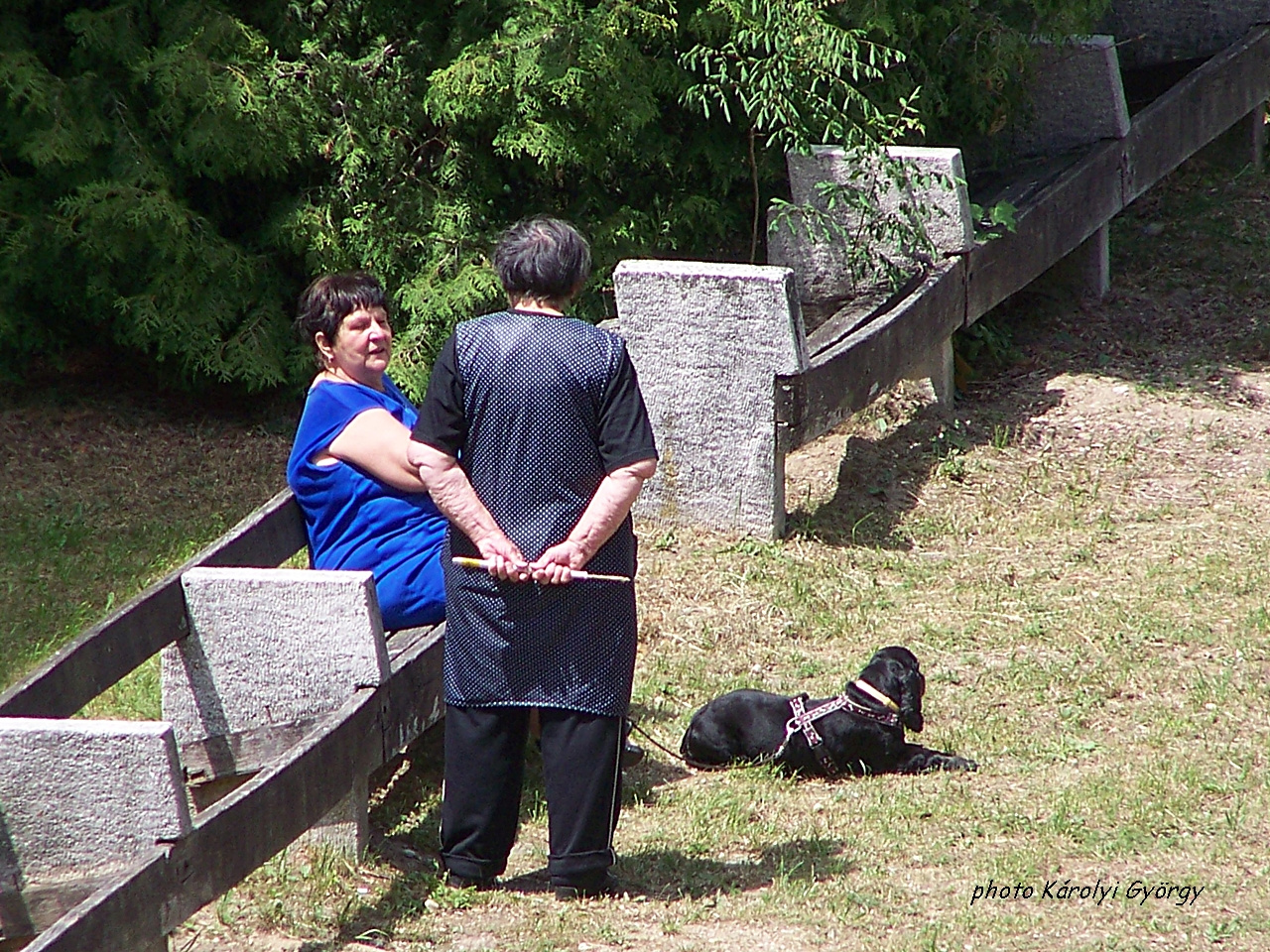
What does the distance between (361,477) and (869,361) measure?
9.34 feet

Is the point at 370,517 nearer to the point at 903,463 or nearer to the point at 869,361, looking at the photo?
the point at 869,361

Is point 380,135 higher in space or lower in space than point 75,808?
higher

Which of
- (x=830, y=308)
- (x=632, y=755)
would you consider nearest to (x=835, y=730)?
(x=632, y=755)

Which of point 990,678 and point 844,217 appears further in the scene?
point 844,217

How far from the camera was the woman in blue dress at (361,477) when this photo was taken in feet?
14.5

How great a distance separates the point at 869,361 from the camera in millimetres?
6648

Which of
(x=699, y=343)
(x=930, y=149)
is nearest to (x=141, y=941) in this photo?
(x=699, y=343)

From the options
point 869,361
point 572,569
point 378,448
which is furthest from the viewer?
point 869,361

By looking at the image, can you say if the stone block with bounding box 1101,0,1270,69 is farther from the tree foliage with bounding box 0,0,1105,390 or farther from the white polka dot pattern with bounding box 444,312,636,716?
the white polka dot pattern with bounding box 444,312,636,716

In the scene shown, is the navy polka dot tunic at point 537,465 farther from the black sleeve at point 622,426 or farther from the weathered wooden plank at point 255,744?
the weathered wooden plank at point 255,744

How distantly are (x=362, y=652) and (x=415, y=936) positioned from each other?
693mm

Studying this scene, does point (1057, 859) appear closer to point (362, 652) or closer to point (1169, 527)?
point (362, 652)

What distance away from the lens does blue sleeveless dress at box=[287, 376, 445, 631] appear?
4.43m

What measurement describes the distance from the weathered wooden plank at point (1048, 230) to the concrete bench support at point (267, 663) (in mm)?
4277
